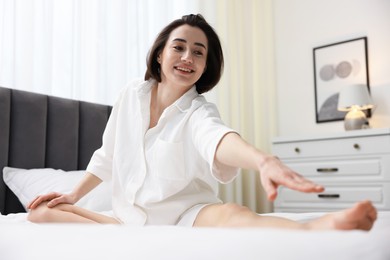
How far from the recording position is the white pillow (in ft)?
6.63

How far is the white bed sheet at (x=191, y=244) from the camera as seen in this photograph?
53 centimetres

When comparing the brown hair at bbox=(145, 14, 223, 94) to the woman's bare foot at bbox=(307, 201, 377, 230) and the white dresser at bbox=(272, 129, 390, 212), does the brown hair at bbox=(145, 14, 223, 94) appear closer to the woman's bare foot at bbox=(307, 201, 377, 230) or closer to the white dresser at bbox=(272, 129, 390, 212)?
the woman's bare foot at bbox=(307, 201, 377, 230)

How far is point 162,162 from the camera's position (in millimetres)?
1320

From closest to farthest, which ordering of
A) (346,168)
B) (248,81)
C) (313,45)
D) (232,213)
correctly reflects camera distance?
(232,213), (346,168), (313,45), (248,81)

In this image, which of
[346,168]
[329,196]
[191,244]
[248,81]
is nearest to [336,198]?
[329,196]

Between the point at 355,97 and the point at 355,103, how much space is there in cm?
4

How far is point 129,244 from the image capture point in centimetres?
64

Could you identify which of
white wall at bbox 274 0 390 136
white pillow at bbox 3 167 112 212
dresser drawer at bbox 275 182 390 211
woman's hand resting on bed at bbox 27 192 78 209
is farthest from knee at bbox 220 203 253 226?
white wall at bbox 274 0 390 136

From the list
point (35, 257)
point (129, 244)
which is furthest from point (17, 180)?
point (129, 244)

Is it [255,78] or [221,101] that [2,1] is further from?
[255,78]

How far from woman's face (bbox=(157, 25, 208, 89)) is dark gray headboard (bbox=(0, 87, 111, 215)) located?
3.61 feet

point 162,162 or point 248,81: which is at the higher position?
point 248,81

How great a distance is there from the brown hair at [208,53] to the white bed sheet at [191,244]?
0.93 m

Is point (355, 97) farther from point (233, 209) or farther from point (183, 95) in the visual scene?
point (233, 209)
